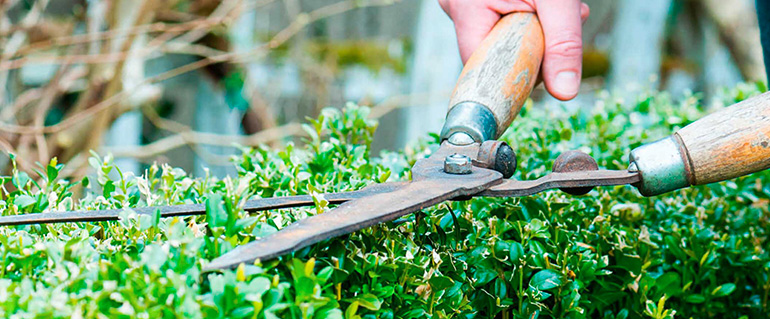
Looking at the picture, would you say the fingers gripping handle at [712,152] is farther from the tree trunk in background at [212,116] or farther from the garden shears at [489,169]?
the tree trunk in background at [212,116]

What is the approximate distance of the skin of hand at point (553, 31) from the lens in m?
1.46

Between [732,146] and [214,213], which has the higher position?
[214,213]

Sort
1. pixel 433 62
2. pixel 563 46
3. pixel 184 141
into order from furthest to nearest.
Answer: pixel 433 62 → pixel 184 141 → pixel 563 46

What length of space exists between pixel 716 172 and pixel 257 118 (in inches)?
176

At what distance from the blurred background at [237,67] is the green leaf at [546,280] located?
158 centimetres

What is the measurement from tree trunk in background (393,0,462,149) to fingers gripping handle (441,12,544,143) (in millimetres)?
2796

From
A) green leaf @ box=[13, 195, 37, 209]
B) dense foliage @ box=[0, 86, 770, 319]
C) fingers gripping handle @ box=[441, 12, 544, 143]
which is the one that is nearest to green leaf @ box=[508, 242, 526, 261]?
dense foliage @ box=[0, 86, 770, 319]

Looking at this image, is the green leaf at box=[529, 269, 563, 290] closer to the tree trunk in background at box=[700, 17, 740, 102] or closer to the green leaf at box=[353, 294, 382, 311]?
the green leaf at box=[353, 294, 382, 311]

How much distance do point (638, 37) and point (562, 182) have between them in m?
5.78

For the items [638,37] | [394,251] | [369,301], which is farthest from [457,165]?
[638,37]

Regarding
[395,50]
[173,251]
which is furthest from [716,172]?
[395,50]

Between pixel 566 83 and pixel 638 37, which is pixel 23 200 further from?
pixel 638 37

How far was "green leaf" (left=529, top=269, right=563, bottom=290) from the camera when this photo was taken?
3.42ft

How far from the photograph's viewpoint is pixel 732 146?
1.04 meters
